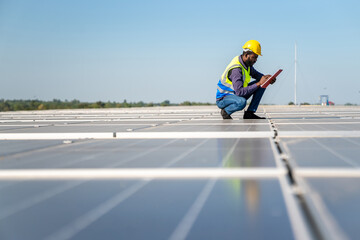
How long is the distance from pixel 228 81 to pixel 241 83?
1.87 feet

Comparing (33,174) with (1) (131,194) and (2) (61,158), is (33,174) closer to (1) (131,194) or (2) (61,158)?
(2) (61,158)

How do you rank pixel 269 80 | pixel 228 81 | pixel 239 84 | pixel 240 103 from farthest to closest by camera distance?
pixel 228 81
pixel 240 103
pixel 239 84
pixel 269 80

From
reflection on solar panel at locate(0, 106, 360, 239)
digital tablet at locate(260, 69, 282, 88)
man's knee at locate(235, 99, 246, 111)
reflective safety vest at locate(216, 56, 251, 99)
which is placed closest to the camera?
reflection on solar panel at locate(0, 106, 360, 239)

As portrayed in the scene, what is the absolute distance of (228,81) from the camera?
911 cm

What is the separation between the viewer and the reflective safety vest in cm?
868

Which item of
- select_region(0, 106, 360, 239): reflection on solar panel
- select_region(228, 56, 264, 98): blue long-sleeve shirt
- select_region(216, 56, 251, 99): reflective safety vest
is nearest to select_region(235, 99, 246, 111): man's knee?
select_region(228, 56, 264, 98): blue long-sleeve shirt

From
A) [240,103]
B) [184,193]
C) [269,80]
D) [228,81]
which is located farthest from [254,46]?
[184,193]

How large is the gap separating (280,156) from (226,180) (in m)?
0.93

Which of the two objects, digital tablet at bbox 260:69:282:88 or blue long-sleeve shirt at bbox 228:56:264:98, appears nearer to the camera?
digital tablet at bbox 260:69:282:88

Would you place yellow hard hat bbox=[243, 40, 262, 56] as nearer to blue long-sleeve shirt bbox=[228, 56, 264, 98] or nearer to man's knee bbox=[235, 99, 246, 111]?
blue long-sleeve shirt bbox=[228, 56, 264, 98]

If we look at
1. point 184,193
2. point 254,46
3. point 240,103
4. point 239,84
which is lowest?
point 184,193

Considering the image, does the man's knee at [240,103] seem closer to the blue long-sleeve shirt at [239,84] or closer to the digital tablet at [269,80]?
the blue long-sleeve shirt at [239,84]

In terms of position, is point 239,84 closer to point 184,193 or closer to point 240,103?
point 240,103

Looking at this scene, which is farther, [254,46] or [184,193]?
[254,46]
